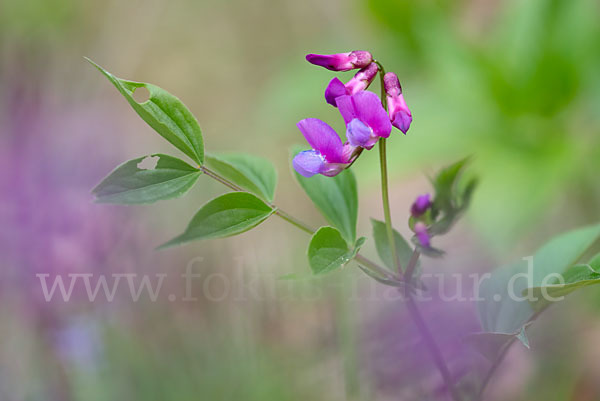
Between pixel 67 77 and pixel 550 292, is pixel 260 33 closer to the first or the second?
pixel 67 77

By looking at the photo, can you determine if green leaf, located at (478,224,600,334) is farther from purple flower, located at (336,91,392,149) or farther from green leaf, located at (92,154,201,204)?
green leaf, located at (92,154,201,204)

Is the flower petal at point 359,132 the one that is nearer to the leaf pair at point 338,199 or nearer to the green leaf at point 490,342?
the leaf pair at point 338,199

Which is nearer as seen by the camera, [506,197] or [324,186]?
[324,186]

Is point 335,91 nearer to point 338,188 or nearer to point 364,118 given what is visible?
point 364,118

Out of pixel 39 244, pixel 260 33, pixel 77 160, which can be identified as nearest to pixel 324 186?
pixel 39 244

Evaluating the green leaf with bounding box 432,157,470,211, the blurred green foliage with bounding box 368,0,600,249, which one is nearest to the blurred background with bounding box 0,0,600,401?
the blurred green foliage with bounding box 368,0,600,249

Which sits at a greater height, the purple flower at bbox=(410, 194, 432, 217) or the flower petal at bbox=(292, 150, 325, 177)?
the flower petal at bbox=(292, 150, 325, 177)

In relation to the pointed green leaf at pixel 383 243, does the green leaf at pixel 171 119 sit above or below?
above

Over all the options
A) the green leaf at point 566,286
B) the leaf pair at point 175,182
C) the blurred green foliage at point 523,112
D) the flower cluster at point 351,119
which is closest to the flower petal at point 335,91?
the flower cluster at point 351,119
